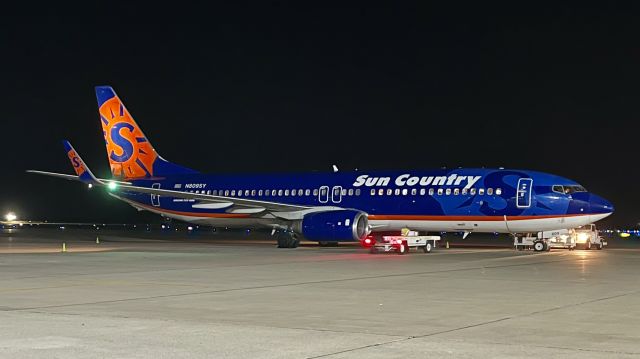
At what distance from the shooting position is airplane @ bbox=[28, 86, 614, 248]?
35.2 m

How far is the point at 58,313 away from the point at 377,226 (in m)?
26.2

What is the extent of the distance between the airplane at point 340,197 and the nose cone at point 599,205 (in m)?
0.05

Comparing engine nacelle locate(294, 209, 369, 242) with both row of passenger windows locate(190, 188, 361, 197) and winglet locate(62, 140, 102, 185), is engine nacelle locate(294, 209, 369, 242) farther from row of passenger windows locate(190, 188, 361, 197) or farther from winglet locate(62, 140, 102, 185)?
winglet locate(62, 140, 102, 185)

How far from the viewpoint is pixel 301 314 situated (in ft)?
42.5

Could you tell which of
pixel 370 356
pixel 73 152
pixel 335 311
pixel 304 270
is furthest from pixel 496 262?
pixel 73 152

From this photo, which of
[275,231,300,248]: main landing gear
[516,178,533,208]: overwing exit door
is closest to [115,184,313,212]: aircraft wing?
[275,231,300,248]: main landing gear

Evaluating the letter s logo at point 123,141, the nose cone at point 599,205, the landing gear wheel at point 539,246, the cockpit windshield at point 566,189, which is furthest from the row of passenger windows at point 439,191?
the letter s logo at point 123,141

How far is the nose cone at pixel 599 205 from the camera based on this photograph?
35062 millimetres

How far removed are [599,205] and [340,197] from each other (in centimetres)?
1180

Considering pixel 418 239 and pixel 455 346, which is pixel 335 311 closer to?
pixel 455 346

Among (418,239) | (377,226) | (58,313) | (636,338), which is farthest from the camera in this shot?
(377,226)

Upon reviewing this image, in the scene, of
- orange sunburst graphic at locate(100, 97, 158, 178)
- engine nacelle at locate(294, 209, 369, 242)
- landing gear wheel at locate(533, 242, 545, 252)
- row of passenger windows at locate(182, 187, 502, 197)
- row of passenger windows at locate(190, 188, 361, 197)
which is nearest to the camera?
row of passenger windows at locate(182, 187, 502, 197)

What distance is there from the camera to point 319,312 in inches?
520

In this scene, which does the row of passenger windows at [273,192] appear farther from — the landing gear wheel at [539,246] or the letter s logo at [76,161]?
the landing gear wheel at [539,246]
